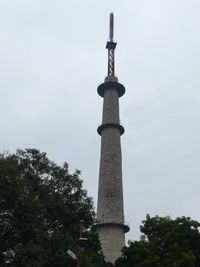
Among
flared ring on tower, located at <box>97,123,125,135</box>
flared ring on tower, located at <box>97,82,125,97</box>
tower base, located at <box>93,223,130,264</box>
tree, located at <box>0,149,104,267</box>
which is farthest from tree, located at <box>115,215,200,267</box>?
flared ring on tower, located at <box>97,82,125,97</box>

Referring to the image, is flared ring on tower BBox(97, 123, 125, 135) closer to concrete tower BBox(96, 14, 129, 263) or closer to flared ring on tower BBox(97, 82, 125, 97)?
concrete tower BBox(96, 14, 129, 263)

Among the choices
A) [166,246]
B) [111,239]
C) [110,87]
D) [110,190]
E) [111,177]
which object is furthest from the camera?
[110,87]

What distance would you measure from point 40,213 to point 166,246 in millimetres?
10664

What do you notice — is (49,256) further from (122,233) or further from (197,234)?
(122,233)

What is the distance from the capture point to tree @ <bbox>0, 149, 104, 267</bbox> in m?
33.5

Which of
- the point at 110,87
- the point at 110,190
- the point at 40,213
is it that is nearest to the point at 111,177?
the point at 110,190

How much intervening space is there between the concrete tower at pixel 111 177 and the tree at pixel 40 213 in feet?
42.0

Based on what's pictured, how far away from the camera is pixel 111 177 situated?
5628 cm

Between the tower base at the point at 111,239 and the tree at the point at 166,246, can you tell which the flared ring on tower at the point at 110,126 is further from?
the tree at the point at 166,246

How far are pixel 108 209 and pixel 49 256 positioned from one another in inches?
817

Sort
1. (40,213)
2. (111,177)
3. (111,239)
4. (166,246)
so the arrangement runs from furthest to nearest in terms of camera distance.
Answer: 1. (111,177)
2. (111,239)
3. (166,246)
4. (40,213)

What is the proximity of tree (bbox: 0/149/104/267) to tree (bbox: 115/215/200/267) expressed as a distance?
325 cm

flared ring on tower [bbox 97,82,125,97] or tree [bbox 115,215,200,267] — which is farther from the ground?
flared ring on tower [bbox 97,82,125,97]

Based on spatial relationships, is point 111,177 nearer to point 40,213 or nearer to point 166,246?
point 166,246
